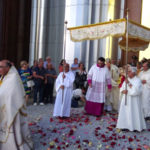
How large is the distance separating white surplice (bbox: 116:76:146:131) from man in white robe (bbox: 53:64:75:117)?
Result: 1830 mm

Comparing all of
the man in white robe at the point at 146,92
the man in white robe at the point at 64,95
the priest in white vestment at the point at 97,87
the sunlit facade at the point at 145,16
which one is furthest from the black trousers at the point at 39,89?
the sunlit facade at the point at 145,16

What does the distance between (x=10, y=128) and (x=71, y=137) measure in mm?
1695

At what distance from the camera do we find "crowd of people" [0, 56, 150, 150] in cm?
A: 414

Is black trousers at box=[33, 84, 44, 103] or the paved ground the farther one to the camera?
black trousers at box=[33, 84, 44, 103]

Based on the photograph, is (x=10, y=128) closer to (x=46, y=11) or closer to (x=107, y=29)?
(x=107, y=29)

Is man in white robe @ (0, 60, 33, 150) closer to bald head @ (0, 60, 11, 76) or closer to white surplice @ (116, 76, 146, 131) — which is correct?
bald head @ (0, 60, 11, 76)

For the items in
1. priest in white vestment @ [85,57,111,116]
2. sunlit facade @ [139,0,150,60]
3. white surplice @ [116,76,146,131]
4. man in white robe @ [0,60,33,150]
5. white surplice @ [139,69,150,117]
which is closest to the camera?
man in white robe @ [0,60,33,150]

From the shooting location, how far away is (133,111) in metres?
5.85

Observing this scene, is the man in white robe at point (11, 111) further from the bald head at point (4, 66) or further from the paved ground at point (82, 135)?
the paved ground at point (82, 135)

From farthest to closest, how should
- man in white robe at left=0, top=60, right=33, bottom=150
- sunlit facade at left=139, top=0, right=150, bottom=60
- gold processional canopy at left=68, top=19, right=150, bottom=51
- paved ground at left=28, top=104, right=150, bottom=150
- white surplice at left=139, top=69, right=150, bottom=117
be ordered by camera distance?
sunlit facade at left=139, top=0, right=150, bottom=60 < white surplice at left=139, top=69, right=150, bottom=117 < gold processional canopy at left=68, top=19, right=150, bottom=51 < paved ground at left=28, top=104, right=150, bottom=150 < man in white robe at left=0, top=60, right=33, bottom=150

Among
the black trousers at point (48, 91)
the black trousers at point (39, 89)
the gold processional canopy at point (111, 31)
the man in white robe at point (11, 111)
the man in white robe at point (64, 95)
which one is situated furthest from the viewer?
the black trousers at point (48, 91)

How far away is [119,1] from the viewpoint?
1266cm

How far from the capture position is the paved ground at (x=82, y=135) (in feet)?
15.7

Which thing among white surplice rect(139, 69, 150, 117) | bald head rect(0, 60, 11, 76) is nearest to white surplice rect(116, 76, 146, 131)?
white surplice rect(139, 69, 150, 117)
